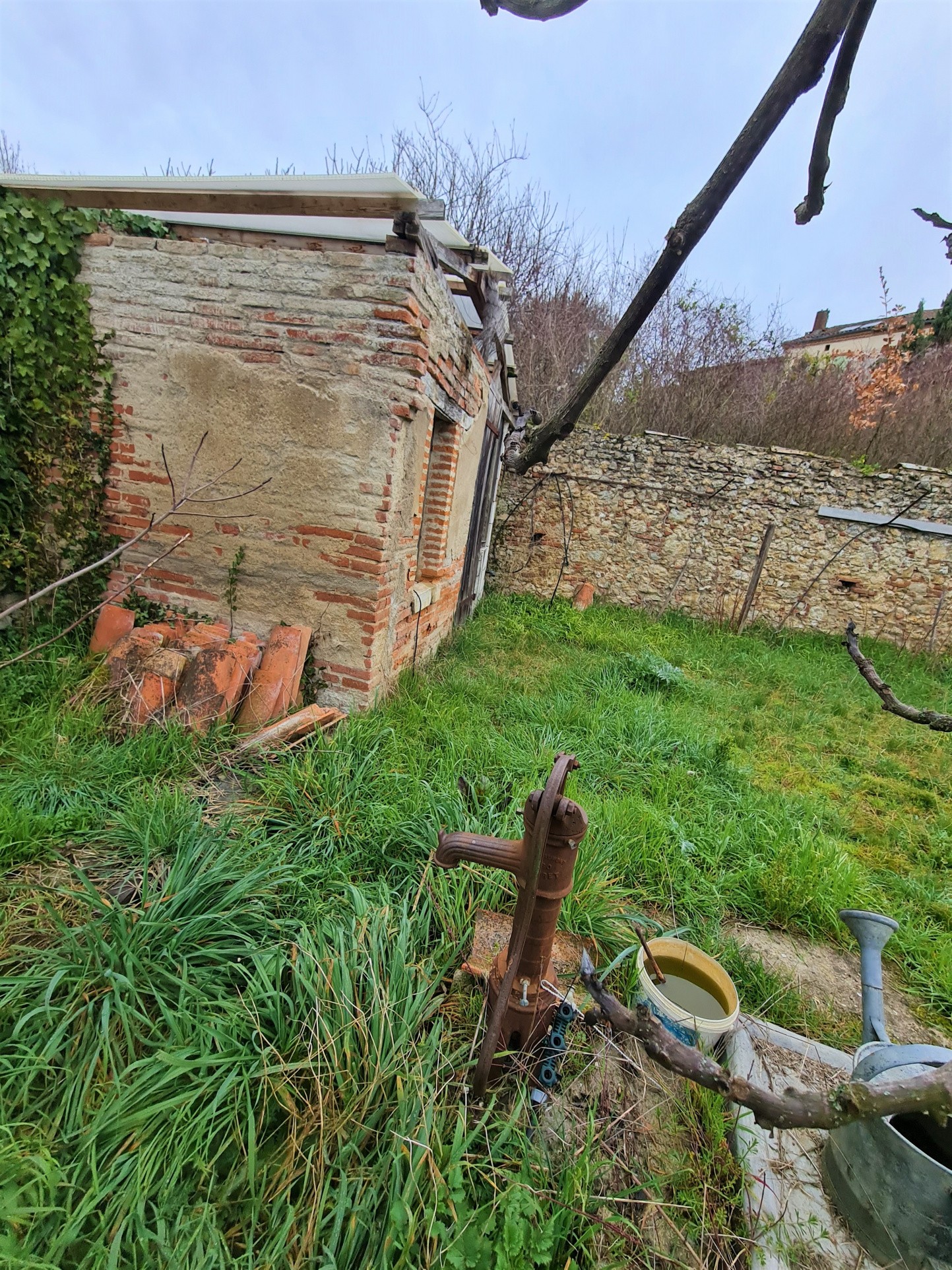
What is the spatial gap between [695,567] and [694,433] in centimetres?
335

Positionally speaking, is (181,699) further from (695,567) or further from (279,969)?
(695,567)

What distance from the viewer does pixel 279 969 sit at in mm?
1760

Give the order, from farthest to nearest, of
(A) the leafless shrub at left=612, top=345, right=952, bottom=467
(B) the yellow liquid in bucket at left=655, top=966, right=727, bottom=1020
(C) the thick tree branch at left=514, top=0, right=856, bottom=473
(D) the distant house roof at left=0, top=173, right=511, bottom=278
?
(A) the leafless shrub at left=612, top=345, right=952, bottom=467 < (D) the distant house roof at left=0, top=173, right=511, bottom=278 < (B) the yellow liquid in bucket at left=655, top=966, right=727, bottom=1020 < (C) the thick tree branch at left=514, top=0, right=856, bottom=473

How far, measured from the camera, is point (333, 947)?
1877 millimetres

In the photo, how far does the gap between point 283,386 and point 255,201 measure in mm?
933

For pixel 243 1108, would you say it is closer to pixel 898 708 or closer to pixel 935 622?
pixel 898 708

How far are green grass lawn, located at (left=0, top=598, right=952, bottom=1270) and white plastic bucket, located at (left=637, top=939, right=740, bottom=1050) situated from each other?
0.20 meters

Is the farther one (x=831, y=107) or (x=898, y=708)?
(x=831, y=107)

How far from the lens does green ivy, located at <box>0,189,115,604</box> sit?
3197mm

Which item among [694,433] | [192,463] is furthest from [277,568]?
[694,433]

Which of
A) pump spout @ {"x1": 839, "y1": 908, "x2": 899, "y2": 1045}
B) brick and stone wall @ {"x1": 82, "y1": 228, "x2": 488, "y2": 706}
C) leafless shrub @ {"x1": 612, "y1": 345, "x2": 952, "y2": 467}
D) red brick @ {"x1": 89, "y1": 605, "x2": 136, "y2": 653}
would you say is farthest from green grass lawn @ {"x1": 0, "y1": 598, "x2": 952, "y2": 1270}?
leafless shrub @ {"x1": 612, "y1": 345, "x2": 952, "y2": 467}

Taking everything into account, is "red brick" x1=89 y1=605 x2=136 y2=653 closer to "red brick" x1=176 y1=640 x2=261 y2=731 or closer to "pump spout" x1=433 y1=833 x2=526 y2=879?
"red brick" x1=176 y1=640 x2=261 y2=731

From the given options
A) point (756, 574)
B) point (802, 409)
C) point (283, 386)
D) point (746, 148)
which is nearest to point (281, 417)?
point (283, 386)

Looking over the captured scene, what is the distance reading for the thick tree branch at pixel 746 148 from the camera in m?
1.56
